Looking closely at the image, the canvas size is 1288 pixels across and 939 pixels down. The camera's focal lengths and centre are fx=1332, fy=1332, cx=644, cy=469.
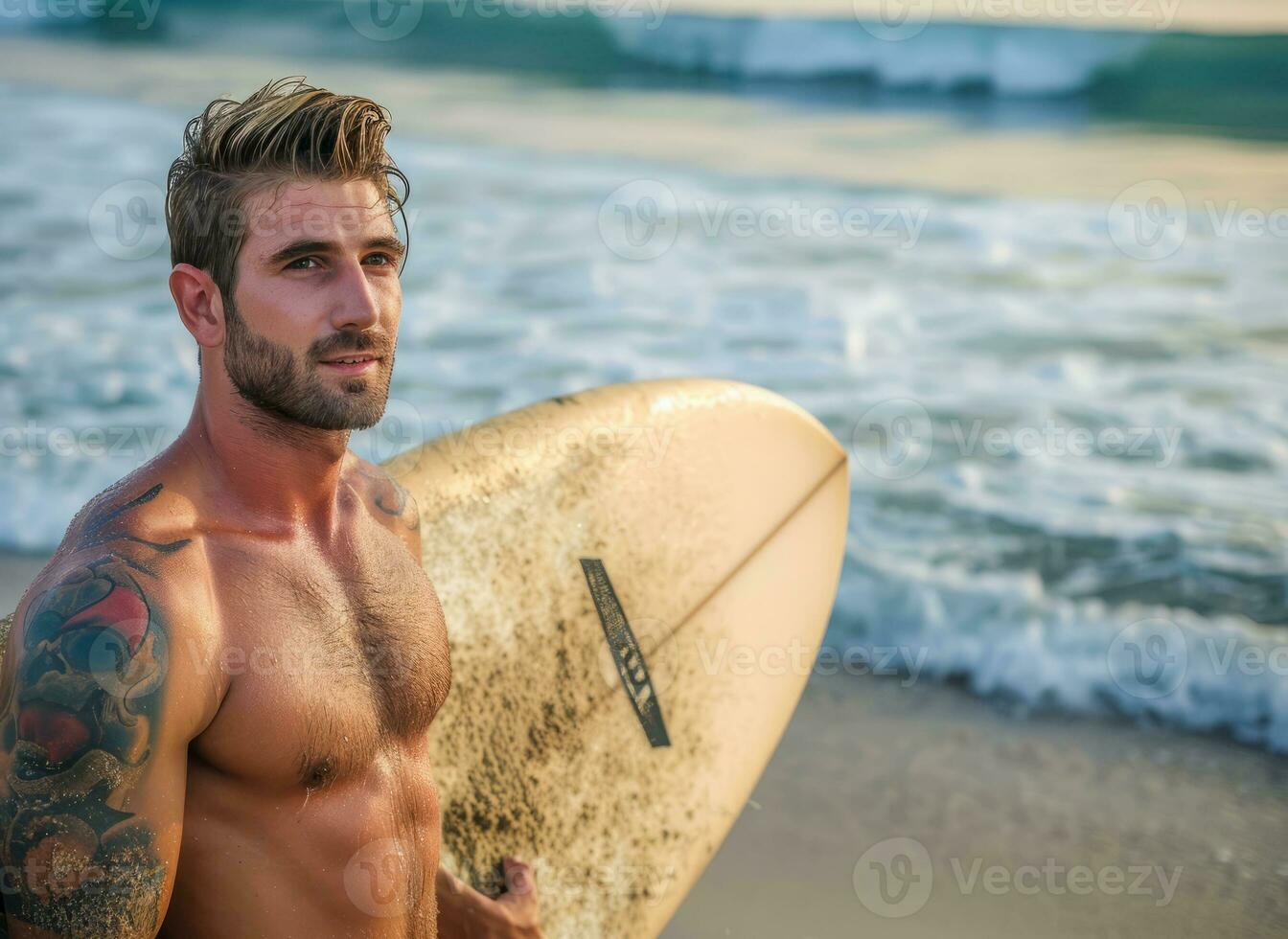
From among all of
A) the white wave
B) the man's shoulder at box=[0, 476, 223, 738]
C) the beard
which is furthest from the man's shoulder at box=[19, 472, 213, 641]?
the white wave

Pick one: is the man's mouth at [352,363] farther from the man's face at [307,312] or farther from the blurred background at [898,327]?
the blurred background at [898,327]

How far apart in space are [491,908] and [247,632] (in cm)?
99

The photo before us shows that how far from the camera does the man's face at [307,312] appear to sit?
1723 millimetres

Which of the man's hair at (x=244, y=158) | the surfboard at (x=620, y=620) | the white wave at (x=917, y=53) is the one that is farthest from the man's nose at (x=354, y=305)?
the white wave at (x=917, y=53)

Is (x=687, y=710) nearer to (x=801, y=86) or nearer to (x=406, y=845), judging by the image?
(x=406, y=845)

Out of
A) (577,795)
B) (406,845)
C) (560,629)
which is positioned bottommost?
(577,795)

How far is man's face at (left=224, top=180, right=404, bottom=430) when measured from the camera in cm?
172

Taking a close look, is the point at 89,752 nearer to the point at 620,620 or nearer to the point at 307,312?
the point at 307,312

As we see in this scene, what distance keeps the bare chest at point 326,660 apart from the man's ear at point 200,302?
0.99ft

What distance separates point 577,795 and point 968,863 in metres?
1.14

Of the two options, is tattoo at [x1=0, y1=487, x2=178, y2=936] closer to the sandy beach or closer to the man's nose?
the man's nose

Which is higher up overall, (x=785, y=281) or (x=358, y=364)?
(x=358, y=364)

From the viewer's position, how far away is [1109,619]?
4836 millimetres

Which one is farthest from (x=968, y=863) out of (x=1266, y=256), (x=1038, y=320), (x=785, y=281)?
(x=1266, y=256)
